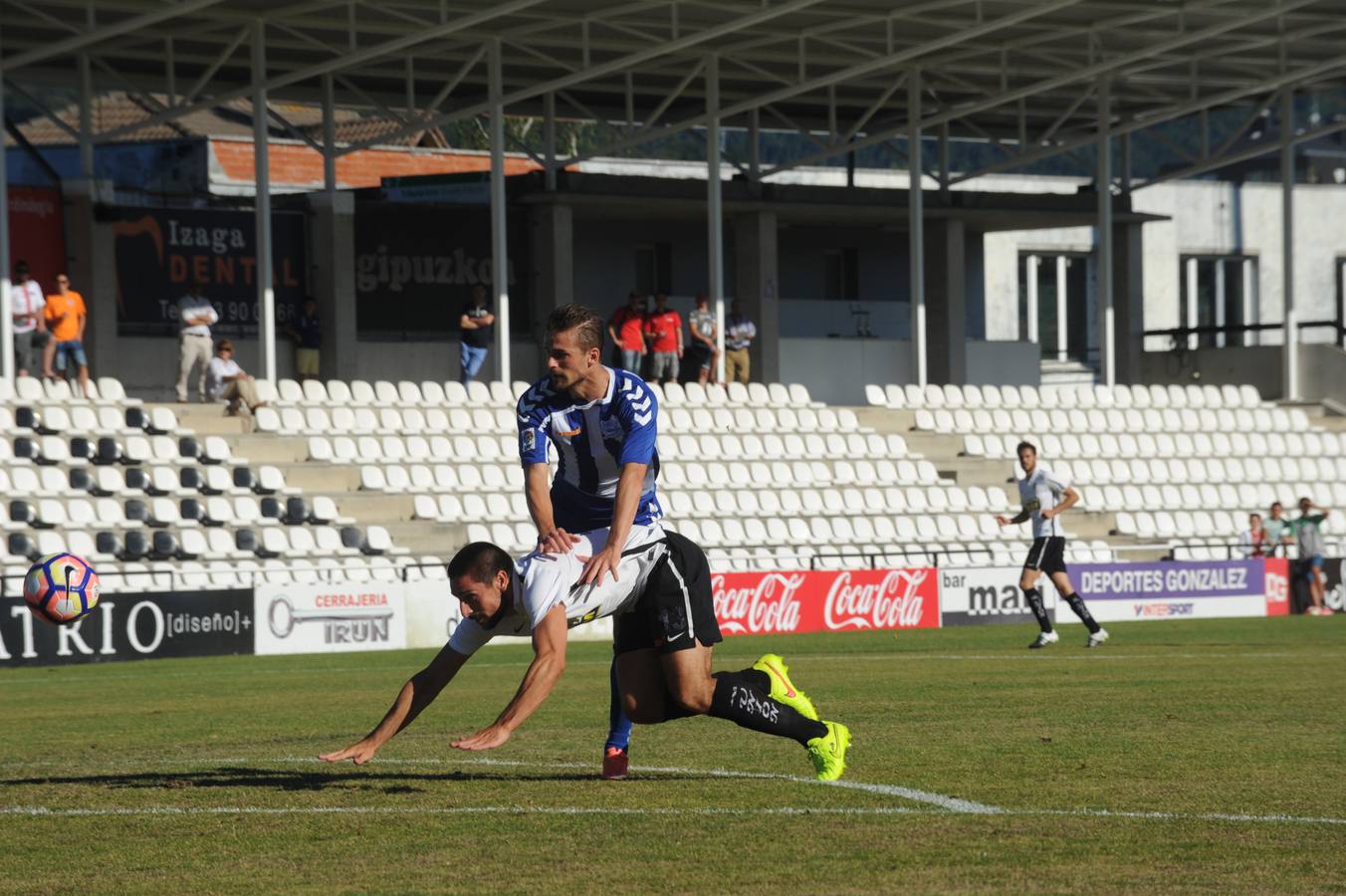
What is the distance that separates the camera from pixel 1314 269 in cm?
5578

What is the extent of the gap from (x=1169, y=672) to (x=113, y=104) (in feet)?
178

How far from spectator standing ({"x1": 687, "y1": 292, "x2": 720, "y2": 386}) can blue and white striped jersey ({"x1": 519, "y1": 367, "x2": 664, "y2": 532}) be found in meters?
25.1

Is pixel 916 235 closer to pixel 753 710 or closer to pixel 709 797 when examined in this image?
pixel 753 710

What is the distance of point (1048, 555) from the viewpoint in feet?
70.6

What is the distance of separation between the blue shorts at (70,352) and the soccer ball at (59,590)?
1638 centimetres

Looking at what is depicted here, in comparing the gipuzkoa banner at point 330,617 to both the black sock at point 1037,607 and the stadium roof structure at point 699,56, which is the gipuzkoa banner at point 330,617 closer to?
the stadium roof structure at point 699,56

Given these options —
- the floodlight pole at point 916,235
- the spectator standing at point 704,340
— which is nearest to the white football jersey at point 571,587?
the spectator standing at point 704,340

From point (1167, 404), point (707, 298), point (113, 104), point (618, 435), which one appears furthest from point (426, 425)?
point (113, 104)

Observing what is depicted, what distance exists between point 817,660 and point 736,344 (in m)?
16.2

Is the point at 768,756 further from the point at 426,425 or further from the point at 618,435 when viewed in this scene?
the point at 426,425

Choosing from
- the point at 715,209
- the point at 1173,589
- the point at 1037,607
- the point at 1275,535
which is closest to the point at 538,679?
the point at 1037,607

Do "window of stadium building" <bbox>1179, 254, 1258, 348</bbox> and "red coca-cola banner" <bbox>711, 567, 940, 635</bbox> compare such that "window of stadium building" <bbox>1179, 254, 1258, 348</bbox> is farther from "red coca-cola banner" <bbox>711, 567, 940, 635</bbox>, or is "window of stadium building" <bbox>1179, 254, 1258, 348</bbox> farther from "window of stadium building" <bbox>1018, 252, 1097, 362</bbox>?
"red coca-cola banner" <bbox>711, 567, 940, 635</bbox>

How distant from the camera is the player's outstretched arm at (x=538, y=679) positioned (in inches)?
328

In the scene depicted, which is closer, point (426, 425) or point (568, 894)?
point (568, 894)
